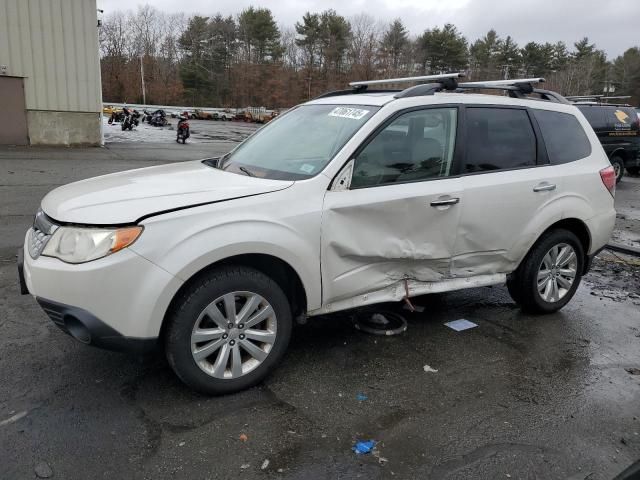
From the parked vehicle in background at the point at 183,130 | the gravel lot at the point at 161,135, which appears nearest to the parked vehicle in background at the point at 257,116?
the gravel lot at the point at 161,135

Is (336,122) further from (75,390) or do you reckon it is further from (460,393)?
(75,390)

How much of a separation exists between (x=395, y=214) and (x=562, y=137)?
2033mm

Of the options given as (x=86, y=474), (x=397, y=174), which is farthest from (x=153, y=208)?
(x=397, y=174)

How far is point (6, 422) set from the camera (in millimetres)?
2877

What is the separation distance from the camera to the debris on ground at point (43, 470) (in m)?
2.49

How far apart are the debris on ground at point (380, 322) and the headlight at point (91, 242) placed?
7.03ft

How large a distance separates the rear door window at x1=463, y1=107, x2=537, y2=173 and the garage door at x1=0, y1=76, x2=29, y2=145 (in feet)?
55.5

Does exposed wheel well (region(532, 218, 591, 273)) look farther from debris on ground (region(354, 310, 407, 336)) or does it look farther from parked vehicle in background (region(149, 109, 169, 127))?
parked vehicle in background (region(149, 109, 169, 127))

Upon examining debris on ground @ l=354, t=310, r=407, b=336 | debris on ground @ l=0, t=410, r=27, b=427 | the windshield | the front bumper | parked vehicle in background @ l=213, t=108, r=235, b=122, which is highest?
parked vehicle in background @ l=213, t=108, r=235, b=122

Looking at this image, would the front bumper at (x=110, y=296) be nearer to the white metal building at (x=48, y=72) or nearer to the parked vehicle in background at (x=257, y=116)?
the white metal building at (x=48, y=72)

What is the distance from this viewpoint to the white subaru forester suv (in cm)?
283

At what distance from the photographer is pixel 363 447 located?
2.80 m

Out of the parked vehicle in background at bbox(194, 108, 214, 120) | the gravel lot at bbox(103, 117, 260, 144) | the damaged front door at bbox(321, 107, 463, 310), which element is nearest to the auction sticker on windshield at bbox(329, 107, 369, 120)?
the damaged front door at bbox(321, 107, 463, 310)

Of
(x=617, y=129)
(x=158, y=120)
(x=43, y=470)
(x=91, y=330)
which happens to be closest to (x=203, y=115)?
(x=158, y=120)
